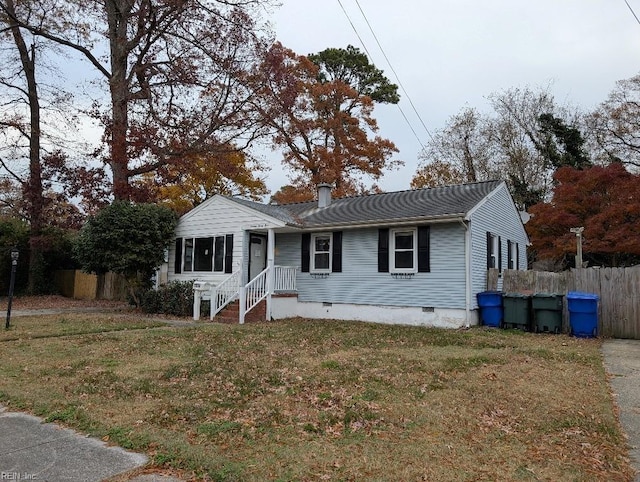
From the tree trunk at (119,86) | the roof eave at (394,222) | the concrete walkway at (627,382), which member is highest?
the tree trunk at (119,86)

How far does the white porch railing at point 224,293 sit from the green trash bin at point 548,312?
8.50m

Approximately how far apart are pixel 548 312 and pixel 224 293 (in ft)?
30.0

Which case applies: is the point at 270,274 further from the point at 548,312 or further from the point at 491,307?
the point at 548,312

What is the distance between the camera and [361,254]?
1394 cm

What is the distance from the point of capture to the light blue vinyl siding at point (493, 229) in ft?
41.6

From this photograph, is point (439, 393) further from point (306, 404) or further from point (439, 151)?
point (439, 151)

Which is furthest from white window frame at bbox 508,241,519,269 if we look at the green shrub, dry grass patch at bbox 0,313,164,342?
dry grass patch at bbox 0,313,164,342

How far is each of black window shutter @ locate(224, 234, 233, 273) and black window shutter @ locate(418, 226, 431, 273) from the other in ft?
19.8

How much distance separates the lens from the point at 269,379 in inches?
235

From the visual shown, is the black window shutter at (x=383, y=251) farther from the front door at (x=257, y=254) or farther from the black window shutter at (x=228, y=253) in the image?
the black window shutter at (x=228, y=253)

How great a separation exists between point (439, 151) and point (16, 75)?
2452 cm

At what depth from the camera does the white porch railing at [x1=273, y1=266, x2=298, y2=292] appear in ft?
46.5

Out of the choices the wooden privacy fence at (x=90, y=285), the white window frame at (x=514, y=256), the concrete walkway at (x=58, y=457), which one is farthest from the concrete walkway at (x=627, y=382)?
the wooden privacy fence at (x=90, y=285)

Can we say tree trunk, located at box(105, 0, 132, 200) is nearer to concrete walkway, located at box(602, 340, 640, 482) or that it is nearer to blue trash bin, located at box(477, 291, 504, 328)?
blue trash bin, located at box(477, 291, 504, 328)
